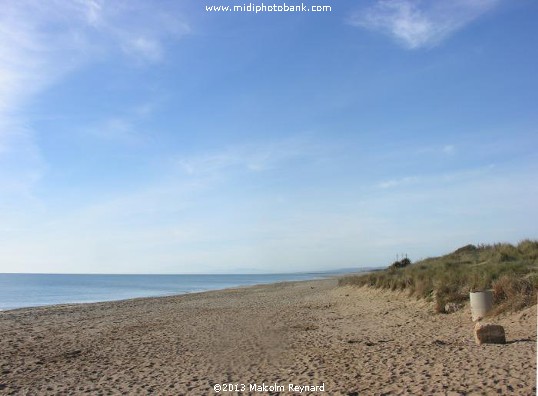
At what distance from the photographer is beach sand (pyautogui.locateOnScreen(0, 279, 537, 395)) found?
747cm

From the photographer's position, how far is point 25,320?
2089cm

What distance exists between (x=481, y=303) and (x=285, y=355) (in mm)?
5186

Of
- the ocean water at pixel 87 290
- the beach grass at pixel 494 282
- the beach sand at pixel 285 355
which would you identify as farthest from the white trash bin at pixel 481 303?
the ocean water at pixel 87 290

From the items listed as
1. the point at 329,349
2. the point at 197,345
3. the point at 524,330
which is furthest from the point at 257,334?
the point at 524,330

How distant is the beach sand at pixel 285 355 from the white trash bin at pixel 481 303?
367 mm

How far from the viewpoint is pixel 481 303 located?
1191 centimetres

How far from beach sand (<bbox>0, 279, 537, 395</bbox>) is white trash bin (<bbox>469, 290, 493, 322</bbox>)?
37 cm

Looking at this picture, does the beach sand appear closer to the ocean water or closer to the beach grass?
the beach grass

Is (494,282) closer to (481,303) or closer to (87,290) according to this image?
(481,303)

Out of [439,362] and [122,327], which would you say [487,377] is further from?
[122,327]

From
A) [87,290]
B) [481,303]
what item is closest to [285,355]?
[481,303]

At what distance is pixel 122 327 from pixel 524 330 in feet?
41.3

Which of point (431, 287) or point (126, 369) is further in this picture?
point (431, 287)

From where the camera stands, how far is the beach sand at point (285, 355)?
7469 millimetres
